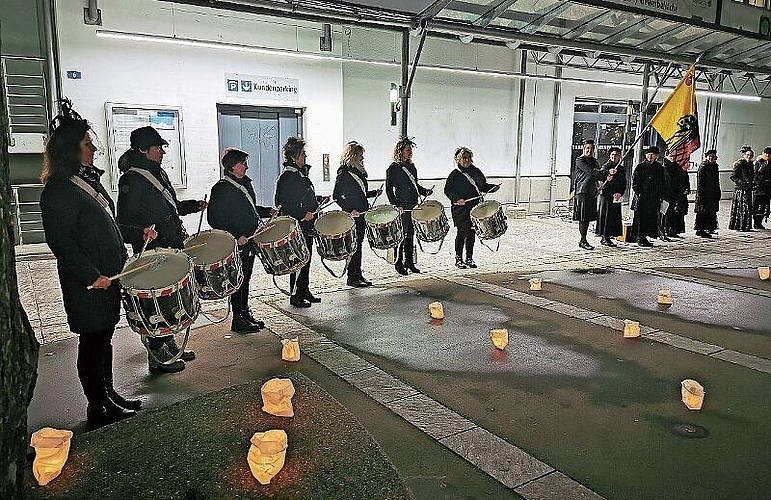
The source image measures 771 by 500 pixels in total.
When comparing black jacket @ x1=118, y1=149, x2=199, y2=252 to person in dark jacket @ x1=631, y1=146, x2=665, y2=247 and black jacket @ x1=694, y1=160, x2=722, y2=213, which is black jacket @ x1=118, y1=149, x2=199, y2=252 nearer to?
person in dark jacket @ x1=631, y1=146, x2=665, y2=247

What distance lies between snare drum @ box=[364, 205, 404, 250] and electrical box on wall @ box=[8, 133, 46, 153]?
5.51 m

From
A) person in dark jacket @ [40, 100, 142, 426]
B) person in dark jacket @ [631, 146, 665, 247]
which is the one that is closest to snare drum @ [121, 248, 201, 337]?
person in dark jacket @ [40, 100, 142, 426]

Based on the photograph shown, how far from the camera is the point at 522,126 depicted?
15414 millimetres

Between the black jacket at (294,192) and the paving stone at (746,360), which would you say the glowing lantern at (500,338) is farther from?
the black jacket at (294,192)

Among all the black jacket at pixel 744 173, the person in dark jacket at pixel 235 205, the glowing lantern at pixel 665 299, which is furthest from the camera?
the black jacket at pixel 744 173

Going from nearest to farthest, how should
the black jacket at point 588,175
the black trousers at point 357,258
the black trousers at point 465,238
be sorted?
the black trousers at point 357,258 < the black trousers at point 465,238 < the black jacket at point 588,175

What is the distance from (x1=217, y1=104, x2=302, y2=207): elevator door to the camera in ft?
35.9

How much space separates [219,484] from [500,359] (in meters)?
3.14

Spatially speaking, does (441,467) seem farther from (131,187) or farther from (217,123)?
(217,123)

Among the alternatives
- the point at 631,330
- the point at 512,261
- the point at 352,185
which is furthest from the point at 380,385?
the point at 512,261

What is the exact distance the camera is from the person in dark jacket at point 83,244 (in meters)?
3.57

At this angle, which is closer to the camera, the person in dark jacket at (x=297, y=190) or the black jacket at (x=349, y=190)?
the person in dark jacket at (x=297, y=190)

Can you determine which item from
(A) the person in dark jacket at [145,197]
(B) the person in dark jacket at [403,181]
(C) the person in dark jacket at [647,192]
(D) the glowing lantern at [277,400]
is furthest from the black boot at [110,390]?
(C) the person in dark jacket at [647,192]

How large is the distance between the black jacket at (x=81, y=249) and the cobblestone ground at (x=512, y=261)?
2.39m
